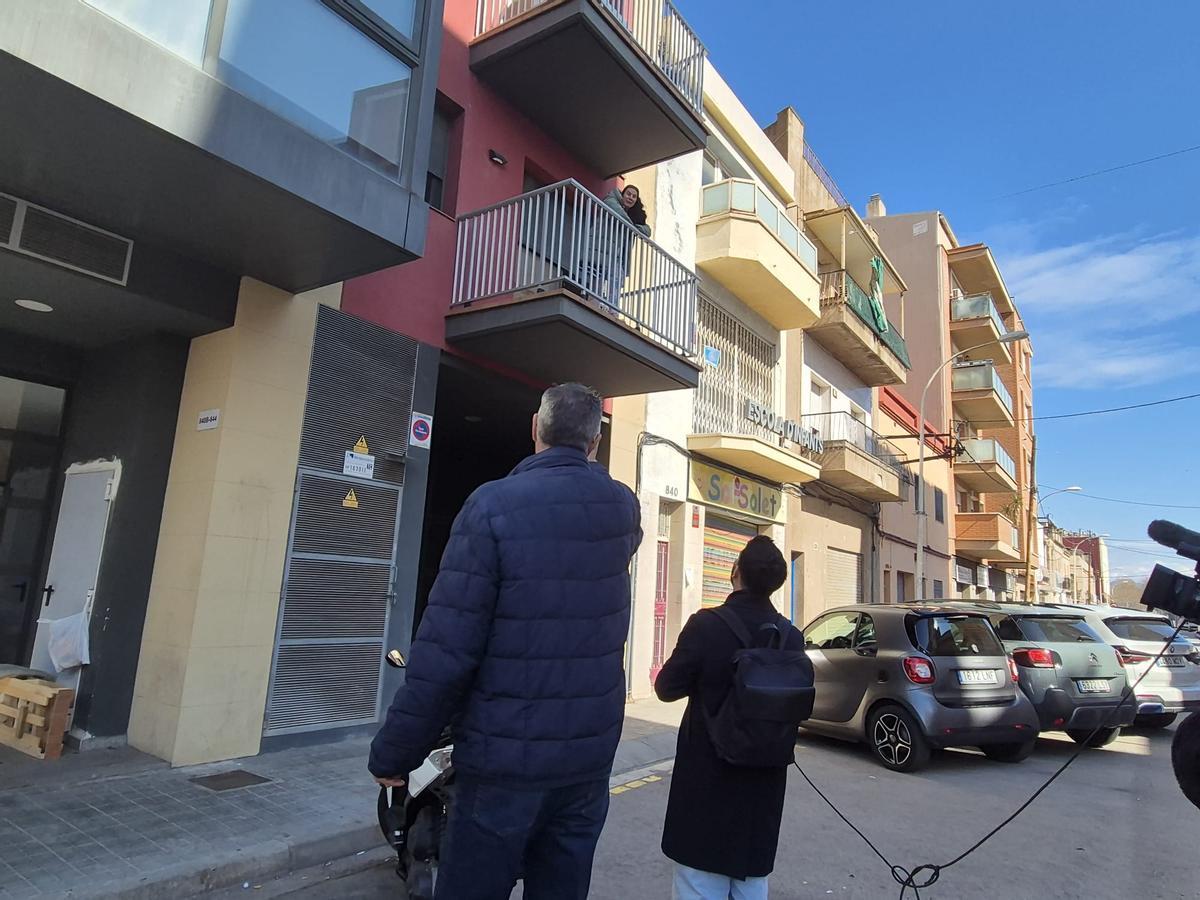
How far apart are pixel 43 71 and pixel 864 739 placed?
812cm

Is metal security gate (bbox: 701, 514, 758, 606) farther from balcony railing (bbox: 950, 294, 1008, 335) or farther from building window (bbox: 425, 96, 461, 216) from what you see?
balcony railing (bbox: 950, 294, 1008, 335)

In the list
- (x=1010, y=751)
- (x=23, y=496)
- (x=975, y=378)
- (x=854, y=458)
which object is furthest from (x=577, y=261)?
(x=975, y=378)

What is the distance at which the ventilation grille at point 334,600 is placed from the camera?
21.2 ft

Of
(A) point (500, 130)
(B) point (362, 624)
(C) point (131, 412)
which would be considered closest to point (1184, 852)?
(B) point (362, 624)

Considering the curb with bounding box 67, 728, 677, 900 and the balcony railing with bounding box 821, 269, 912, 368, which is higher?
the balcony railing with bounding box 821, 269, 912, 368

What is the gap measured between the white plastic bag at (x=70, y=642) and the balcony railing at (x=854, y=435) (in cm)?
1336

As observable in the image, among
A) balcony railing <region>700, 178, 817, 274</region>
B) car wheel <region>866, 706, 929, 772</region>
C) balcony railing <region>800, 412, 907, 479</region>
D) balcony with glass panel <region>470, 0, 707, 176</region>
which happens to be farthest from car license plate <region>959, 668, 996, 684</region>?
balcony railing <region>800, 412, 907, 479</region>

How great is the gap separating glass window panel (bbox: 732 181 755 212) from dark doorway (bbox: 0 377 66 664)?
1002cm

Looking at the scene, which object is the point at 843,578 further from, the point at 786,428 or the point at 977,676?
the point at 977,676

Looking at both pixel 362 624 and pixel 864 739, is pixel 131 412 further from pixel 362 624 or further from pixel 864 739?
pixel 864 739

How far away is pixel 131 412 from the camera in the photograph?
6.58 metres

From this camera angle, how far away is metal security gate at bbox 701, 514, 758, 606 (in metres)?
12.9

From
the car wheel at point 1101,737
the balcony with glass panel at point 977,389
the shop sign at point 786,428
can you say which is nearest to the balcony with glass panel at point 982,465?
the balcony with glass panel at point 977,389

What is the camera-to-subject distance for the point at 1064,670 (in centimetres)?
842
